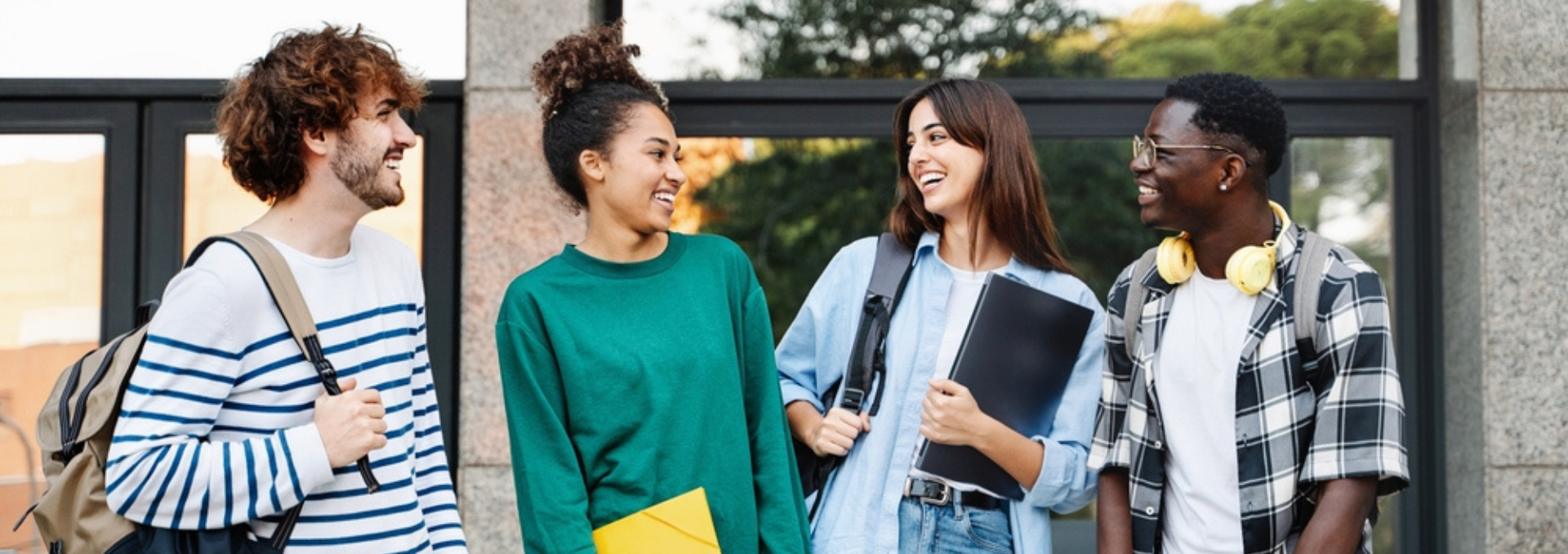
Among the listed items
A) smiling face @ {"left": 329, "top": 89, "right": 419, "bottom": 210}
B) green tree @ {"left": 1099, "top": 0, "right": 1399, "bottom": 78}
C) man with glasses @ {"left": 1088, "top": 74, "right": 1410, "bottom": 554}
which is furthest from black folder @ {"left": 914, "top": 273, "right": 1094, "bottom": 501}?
green tree @ {"left": 1099, "top": 0, "right": 1399, "bottom": 78}

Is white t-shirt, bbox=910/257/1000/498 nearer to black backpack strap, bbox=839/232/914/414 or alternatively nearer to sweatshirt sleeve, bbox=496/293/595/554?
black backpack strap, bbox=839/232/914/414

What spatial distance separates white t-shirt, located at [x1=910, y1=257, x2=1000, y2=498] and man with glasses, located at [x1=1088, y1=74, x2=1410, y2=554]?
0.33m

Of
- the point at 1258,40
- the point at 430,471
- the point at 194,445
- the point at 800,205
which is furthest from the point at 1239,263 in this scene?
the point at 800,205

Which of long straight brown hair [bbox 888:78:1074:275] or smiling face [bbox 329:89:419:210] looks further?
long straight brown hair [bbox 888:78:1074:275]

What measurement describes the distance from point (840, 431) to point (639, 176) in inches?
29.9

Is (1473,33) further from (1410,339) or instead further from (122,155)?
(122,155)

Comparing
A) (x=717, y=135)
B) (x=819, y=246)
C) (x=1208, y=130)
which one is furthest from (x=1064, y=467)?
(x=819, y=246)

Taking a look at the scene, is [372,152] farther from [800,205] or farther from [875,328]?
[800,205]

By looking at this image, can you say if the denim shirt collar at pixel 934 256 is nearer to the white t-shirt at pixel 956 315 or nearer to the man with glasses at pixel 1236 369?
the white t-shirt at pixel 956 315

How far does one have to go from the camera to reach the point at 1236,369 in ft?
10.6

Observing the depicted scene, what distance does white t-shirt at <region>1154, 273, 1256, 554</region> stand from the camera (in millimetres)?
3213

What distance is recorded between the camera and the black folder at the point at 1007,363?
11.4 ft

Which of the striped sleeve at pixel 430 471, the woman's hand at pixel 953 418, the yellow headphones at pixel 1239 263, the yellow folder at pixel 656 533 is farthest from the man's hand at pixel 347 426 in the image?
the yellow headphones at pixel 1239 263

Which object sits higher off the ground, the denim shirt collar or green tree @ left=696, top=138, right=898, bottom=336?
green tree @ left=696, top=138, right=898, bottom=336
